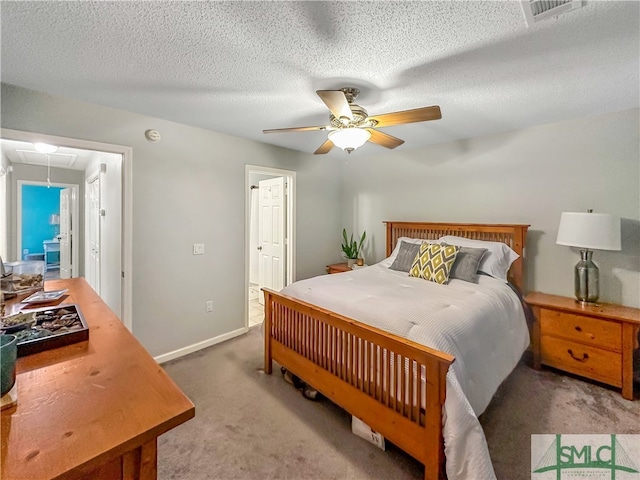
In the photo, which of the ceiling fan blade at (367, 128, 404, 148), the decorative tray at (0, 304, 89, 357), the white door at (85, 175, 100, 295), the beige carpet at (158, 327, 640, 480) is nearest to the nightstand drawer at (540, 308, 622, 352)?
the beige carpet at (158, 327, 640, 480)

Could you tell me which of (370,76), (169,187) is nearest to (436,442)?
(370,76)

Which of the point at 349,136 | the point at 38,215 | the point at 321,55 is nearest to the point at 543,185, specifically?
the point at 349,136

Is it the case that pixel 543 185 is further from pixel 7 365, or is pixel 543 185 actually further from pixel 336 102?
pixel 7 365

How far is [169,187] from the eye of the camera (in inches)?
111

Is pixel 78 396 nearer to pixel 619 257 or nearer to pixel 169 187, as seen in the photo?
pixel 169 187

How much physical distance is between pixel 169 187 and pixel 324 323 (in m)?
2.05

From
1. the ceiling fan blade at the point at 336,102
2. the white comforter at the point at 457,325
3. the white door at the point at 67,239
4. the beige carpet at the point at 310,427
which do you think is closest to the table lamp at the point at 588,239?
the white comforter at the point at 457,325

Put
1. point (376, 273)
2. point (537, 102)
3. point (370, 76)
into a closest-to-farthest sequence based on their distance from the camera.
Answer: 1. point (370, 76)
2. point (537, 102)
3. point (376, 273)

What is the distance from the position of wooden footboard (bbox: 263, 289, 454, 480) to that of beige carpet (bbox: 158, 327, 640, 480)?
196 millimetres

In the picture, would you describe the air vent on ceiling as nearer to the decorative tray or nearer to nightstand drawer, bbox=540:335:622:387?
the decorative tray

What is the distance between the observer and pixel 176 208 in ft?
9.41

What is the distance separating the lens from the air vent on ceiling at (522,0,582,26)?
1199mm

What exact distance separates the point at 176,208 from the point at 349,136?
1907 millimetres

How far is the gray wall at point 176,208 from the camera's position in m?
2.30
